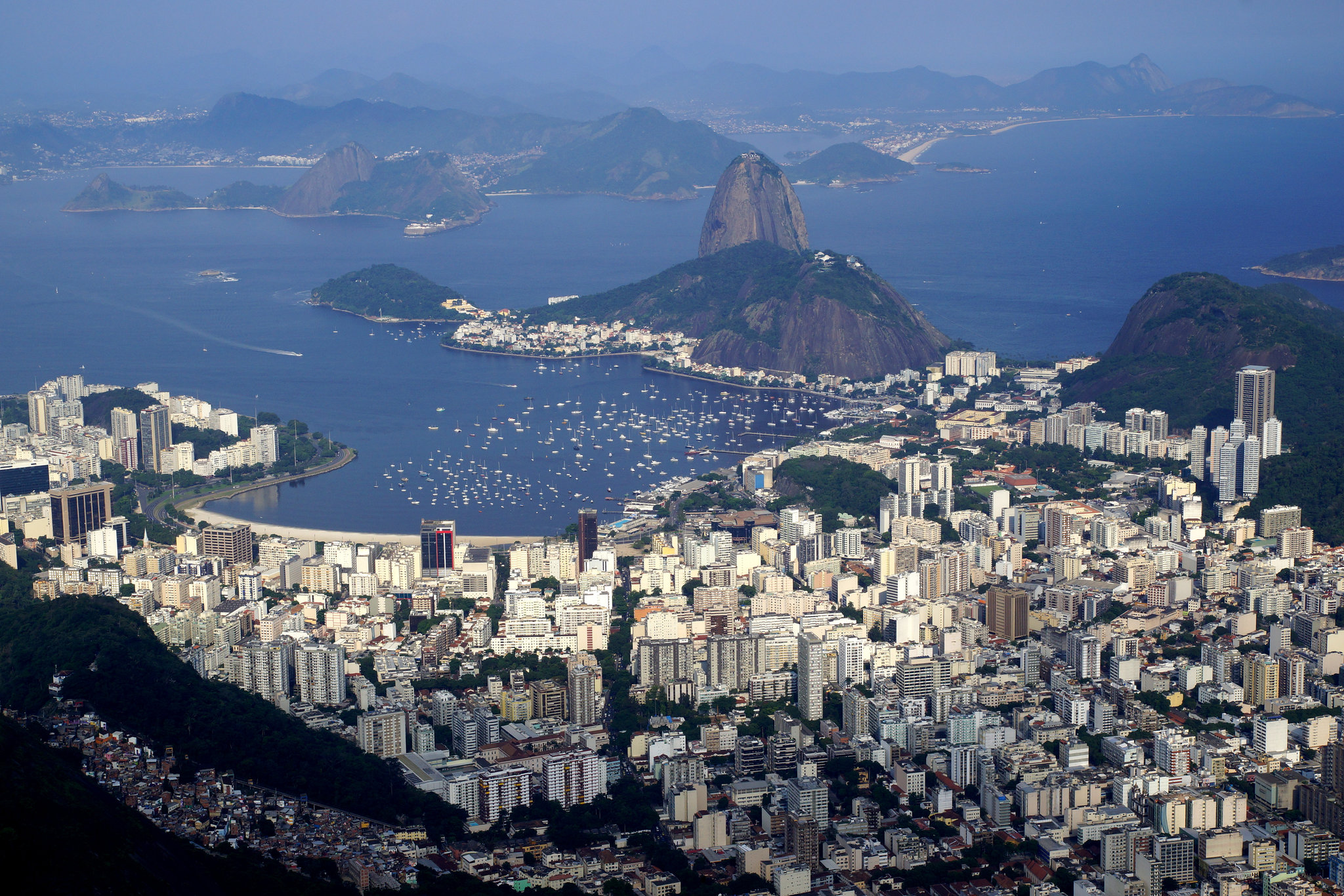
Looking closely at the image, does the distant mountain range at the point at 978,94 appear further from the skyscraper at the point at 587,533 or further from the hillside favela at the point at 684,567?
the skyscraper at the point at 587,533

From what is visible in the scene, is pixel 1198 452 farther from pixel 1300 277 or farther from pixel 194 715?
pixel 1300 277

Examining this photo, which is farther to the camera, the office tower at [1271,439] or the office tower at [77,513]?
the office tower at [1271,439]

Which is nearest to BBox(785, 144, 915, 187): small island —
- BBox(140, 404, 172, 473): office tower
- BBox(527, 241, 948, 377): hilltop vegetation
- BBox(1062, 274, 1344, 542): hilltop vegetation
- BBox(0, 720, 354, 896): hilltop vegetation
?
BBox(527, 241, 948, 377): hilltop vegetation

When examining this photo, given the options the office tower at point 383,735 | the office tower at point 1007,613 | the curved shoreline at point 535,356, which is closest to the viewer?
the office tower at point 383,735

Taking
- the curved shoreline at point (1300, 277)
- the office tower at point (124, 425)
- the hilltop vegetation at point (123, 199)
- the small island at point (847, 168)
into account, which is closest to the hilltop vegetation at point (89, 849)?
the office tower at point (124, 425)

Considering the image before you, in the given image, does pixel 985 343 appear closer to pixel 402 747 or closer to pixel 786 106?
pixel 402 747

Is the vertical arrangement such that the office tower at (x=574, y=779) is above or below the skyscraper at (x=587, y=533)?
below
